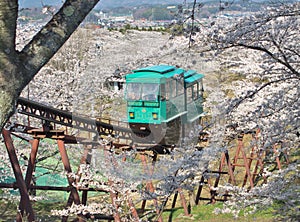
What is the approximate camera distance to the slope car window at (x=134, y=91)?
11462 mm

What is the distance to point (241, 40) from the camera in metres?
4.54

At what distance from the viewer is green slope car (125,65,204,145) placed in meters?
11.2

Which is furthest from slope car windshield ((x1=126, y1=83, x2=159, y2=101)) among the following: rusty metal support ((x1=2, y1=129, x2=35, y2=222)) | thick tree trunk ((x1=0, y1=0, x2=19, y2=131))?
thick tree trunk ((x1=0, y1=0, x2=19, y2=131))

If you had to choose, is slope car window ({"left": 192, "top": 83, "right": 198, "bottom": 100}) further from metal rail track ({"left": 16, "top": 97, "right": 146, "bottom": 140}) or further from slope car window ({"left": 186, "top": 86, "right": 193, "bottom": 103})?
metal rail track ({"left": 16, "top": 97, "right": 146, "bottom": 140})

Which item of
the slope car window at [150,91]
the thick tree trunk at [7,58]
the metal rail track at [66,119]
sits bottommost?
the metal rail track at [66,119]

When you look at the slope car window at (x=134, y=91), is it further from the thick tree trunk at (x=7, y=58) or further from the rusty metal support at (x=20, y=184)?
the thick tree trunk at (x=7, y=58)

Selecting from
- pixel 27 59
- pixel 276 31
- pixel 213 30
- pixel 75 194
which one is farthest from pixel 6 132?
pixel 27 59

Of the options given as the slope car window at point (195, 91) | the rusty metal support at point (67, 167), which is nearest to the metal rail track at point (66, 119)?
the rusty metal support at point (67, 167)

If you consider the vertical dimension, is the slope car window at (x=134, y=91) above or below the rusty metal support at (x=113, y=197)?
above

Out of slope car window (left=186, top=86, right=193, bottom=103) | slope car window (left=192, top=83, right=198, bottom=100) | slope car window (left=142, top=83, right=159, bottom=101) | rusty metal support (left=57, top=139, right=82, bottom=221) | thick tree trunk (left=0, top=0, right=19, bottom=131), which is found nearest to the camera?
thick tree trunk (left=0, top=0, right=19, bottom=131)

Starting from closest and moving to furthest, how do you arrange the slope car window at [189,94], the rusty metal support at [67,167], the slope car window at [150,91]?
the rusty metal support at [67,167], the slope car window at [150,91], the slope car window at [189,94]

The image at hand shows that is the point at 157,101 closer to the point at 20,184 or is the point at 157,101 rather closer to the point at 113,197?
the point at 113,197

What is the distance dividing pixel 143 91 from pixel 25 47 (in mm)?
9042

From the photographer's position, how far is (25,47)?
7.71 feet
